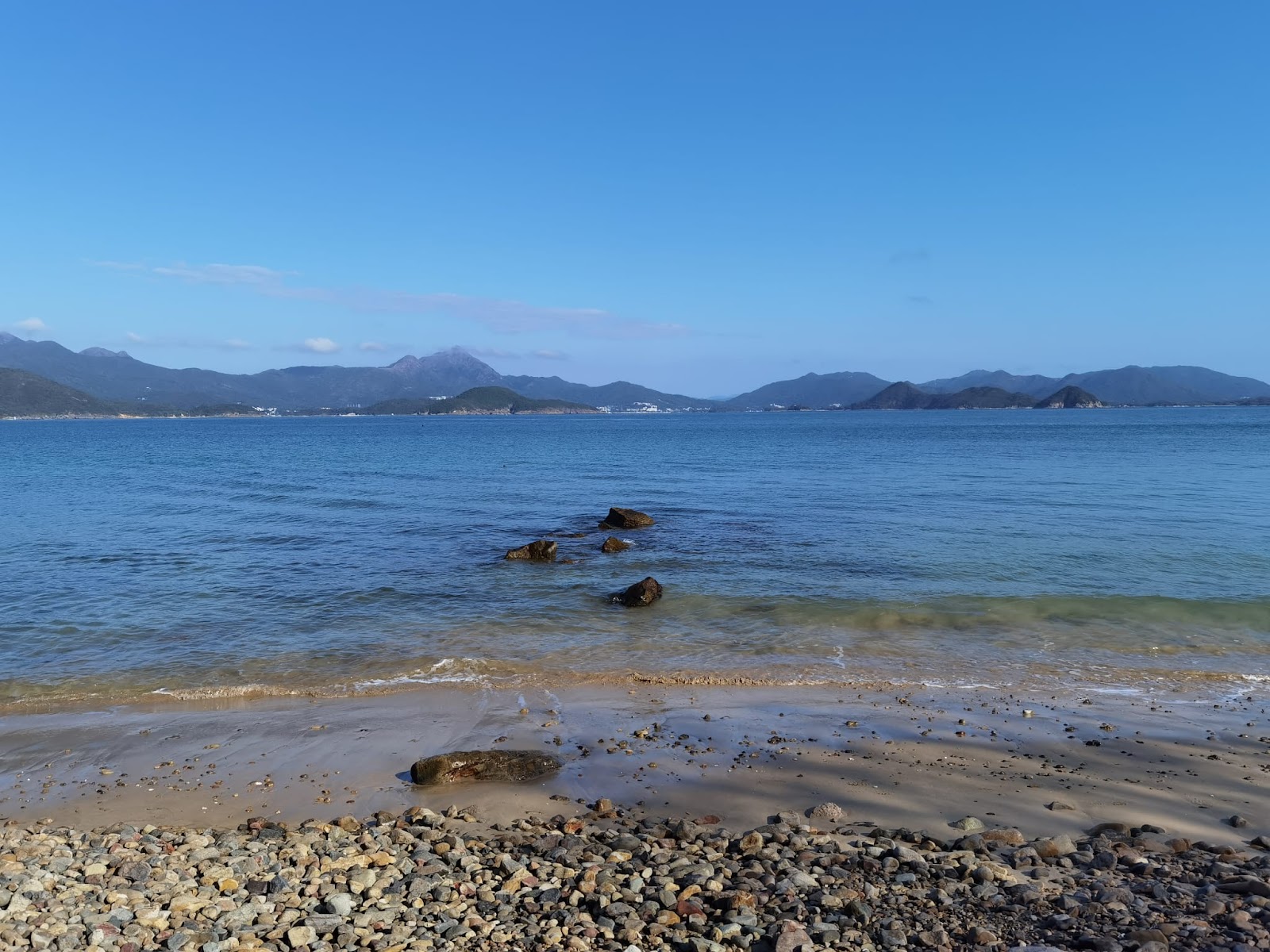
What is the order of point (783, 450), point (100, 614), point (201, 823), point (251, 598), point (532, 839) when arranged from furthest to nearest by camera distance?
point (783, 450)
point (251, 598)
point (100, 614)
point (201, 823)
point (532, 839)

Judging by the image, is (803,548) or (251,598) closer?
(251,598)

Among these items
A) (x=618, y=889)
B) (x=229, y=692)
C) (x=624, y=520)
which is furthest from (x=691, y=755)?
(x=624, y=520)

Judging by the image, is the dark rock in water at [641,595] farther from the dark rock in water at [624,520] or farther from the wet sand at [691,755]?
the dark rock in water at [624,520]

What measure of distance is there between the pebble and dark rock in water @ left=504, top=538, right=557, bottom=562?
1810cm

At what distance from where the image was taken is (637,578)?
24.5 m

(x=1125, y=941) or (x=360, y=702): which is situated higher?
(x=1125, y=941)

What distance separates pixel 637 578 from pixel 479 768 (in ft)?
45.8

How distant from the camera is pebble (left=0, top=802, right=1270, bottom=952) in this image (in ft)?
21.9

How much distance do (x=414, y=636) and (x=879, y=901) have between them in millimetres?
13273

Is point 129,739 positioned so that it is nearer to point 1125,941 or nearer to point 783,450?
point 1125,941

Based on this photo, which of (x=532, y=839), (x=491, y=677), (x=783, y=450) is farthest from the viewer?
(x=783, y=450)

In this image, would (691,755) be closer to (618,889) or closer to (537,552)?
(618,889)

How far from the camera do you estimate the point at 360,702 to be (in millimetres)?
14211

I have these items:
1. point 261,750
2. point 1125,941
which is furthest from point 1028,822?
point 261,750
